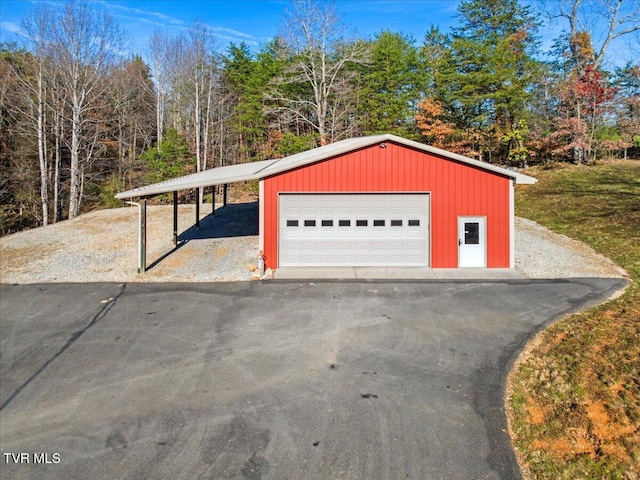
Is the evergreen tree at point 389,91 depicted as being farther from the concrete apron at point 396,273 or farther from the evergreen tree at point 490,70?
the concrete apron at point 396,273

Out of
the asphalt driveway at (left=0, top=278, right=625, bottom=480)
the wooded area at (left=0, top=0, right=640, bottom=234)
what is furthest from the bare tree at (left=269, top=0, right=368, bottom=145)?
the asphalt driveway at (left=0, top=278, right=625, bottom=480)

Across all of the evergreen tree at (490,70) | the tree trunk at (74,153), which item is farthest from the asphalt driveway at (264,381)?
the evergreen tree at (490,70)

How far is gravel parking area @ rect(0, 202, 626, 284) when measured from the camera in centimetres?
1180

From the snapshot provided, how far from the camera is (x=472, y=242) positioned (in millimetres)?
12852

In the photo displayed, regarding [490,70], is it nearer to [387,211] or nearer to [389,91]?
[389,91]

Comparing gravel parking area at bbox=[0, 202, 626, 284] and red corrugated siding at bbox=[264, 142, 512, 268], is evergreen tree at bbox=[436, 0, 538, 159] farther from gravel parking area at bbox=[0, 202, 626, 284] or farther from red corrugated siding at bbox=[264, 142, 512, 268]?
red corrugated siding at bbox=[264, 142, 512, 268]

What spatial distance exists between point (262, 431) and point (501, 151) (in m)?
31.7

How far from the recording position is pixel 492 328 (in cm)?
780

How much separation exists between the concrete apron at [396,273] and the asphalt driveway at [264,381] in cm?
145

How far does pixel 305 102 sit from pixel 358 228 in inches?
649

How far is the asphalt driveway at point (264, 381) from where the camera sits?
4.31 meters

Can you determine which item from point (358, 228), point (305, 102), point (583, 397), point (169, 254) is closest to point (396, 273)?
point (358, 228)

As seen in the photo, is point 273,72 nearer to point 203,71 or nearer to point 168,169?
point 203,71

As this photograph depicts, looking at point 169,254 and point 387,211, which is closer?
point 387,211
